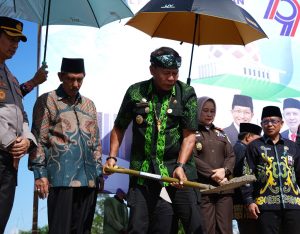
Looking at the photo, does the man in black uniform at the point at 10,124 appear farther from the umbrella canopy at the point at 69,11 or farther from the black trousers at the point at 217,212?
the black trousers at the point at 217,212

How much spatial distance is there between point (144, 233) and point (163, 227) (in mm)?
143

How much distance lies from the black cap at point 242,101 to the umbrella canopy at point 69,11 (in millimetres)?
2435

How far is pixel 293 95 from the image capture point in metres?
7.69

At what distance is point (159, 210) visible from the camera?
424 centimetres

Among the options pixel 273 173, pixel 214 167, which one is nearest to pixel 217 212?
A: pixel 214 167

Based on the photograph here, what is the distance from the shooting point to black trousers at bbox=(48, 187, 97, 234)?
4566 mm

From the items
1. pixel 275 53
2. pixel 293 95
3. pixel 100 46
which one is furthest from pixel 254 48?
pixel 100 46

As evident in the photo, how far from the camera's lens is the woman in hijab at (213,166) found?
5.65 m

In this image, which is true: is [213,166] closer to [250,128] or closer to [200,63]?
[250,128]

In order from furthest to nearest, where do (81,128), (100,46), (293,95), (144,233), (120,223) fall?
1. (293,95)
2. (100,46)
3. (120,223)
4. (81,128)
5. (144,233)

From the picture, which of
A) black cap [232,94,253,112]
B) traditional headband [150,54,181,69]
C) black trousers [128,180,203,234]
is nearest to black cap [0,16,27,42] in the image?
traditional headband [150,54,181,69]

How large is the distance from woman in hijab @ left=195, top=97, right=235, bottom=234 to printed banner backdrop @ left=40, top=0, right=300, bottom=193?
53.4 inches

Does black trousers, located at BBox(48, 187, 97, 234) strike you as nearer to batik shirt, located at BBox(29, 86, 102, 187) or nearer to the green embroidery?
batik shirt, located at BBox(29, 86, 102, 187)

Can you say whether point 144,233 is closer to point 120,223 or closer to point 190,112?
point 190,112
